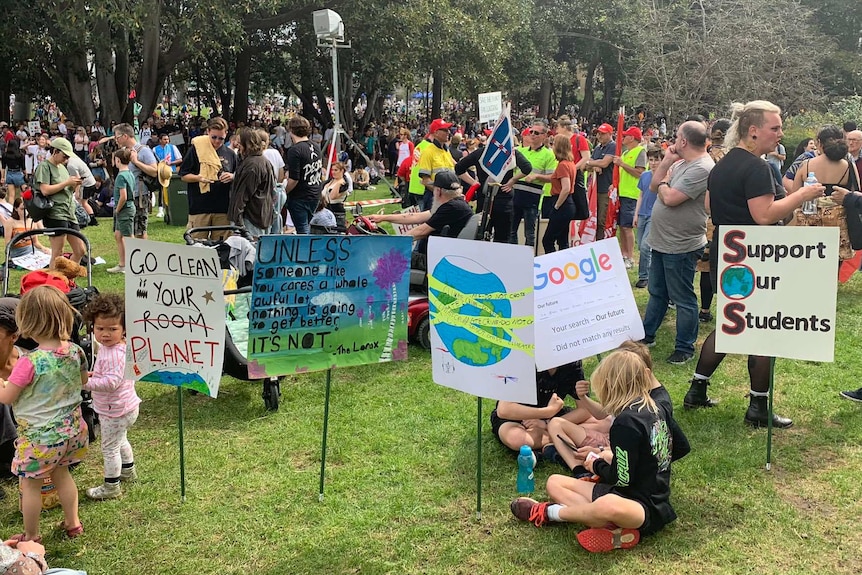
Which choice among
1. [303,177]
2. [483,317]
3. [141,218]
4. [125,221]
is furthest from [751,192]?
[141,218]

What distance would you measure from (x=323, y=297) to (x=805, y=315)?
8.95 ft

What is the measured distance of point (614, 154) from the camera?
10.5 m

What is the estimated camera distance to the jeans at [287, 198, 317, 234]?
28.9 ft

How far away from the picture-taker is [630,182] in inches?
383

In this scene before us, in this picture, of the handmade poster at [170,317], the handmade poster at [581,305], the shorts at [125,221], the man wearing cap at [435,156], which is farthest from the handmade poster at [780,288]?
the shorts at [125,221]

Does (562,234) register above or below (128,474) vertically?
above

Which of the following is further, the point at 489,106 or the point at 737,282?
the point at 489,106

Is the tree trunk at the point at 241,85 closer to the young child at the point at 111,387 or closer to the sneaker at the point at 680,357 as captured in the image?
the sneaker at the point at 680,357

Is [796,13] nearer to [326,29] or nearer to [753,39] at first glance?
[753,39]

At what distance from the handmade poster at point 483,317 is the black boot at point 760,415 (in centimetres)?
208

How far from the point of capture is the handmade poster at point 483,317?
3.74m

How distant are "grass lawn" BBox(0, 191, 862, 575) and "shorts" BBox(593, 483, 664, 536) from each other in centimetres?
7

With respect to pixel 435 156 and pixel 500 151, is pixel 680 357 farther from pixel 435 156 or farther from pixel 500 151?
pixel 435 156

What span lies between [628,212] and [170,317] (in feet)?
23.2
